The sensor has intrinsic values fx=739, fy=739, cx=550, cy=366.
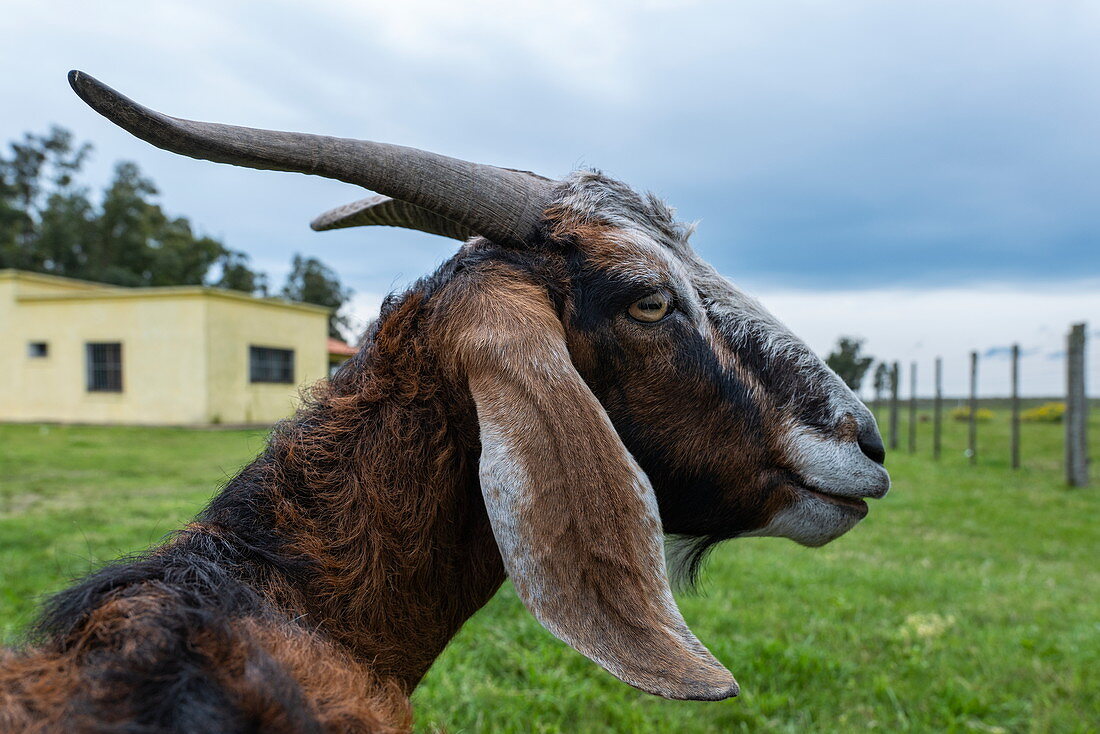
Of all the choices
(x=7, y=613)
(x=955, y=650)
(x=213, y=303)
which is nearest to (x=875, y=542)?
(x=955, y=650)

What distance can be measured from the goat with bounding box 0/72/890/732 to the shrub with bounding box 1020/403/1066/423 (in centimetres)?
2448

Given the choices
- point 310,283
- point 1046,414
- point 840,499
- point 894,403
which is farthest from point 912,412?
point 310,283

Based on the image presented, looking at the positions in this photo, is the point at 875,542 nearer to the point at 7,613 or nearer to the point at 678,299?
the point at 678,299

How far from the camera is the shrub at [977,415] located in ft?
82.0

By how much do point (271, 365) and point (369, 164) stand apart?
890 inches

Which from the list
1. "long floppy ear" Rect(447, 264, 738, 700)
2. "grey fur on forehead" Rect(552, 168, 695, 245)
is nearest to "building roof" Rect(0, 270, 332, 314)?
"grey fur on forehead" Rect(552, 168, 695, 245)

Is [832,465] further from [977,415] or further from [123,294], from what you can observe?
[977,415]

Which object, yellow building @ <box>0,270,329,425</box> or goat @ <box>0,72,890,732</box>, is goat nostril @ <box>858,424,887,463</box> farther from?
yellow building @ <box>0,270,329,425</box>

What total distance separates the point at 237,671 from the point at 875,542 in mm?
8047

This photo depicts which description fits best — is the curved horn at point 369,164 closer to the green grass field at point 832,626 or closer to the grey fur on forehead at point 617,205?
the grey fur on forehead at point 617,205

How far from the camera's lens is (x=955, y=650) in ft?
14.8

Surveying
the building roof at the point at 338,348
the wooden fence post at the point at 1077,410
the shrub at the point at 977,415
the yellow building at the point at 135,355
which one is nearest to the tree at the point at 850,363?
the wooden fence post at the point at 1077,410

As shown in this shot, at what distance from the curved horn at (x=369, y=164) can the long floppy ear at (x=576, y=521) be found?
0.41 metres

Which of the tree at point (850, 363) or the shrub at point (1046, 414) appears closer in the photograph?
the tree at point (850, 363)
